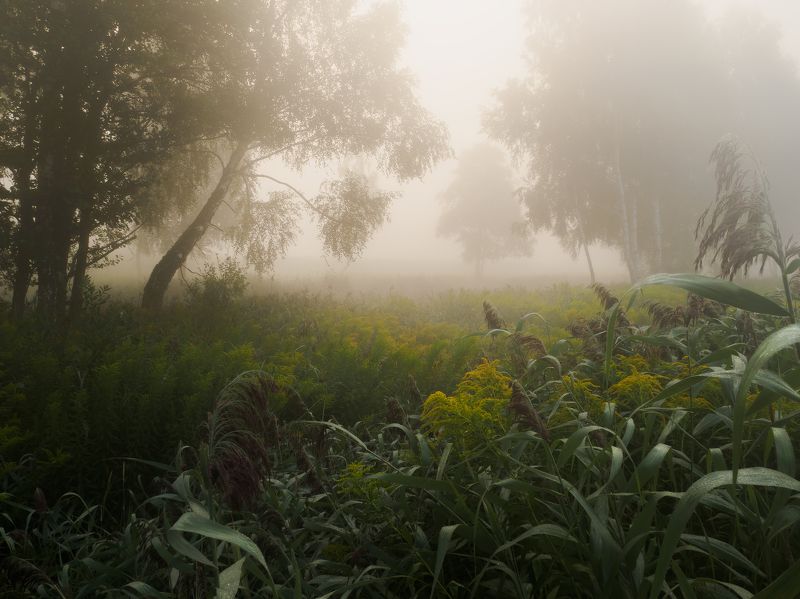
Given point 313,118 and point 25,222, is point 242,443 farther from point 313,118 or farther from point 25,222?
point 313,118

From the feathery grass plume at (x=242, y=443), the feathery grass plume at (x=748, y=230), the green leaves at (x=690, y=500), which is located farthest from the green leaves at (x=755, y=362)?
the feathery grass plume at (x=748, y=230)

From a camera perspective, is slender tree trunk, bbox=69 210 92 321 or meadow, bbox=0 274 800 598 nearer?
meadow, bbox=0 274 800 598

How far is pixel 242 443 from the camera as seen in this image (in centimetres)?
172

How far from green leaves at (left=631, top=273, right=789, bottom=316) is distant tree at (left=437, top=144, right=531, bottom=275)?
116ft

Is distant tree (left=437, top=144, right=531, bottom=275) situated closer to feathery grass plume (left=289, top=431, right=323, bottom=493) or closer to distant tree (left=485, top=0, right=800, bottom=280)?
distant tree (left=485, top=0, right=800, bottom=280)

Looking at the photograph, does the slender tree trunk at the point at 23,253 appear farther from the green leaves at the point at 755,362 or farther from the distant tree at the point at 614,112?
the distant tree at the point at 614,112

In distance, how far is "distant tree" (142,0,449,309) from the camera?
435 inches

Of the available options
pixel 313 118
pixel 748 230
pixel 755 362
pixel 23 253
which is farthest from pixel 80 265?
pixel 755 362

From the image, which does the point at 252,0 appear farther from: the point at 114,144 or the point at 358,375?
the point at 358,375

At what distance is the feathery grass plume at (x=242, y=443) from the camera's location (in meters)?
1.46

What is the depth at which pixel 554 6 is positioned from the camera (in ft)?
68.7

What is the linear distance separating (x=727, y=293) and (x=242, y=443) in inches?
58.9

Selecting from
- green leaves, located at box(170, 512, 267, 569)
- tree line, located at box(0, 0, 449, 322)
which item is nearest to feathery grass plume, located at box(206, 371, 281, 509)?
green leaves, located at box(170, 512, 267, 569)

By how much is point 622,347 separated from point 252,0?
10.7m
